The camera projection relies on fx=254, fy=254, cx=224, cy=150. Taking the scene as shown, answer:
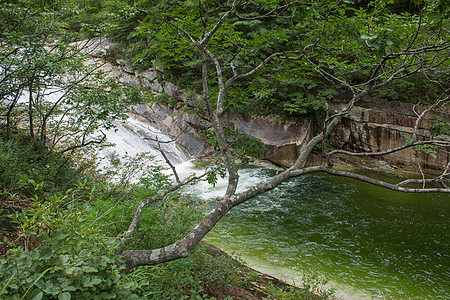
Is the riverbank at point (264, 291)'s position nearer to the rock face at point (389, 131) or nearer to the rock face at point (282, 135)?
the rock face at point (282, 135)

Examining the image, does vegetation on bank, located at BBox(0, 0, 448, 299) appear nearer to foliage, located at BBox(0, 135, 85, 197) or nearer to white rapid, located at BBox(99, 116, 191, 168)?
foliage, located at BBox(0, 135, 85, 197)

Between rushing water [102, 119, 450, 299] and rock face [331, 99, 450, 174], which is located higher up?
rock face [331, 99, 450, 174]

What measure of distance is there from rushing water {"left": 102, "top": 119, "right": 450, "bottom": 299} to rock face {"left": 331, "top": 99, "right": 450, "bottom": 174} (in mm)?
2005

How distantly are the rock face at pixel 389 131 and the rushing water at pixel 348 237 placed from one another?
6.58ft

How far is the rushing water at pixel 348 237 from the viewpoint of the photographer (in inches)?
199

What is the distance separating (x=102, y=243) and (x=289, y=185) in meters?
9.30

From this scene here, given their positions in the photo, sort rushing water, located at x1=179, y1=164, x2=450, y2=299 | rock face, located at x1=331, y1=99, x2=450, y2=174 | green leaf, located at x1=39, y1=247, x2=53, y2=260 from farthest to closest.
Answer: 1. rock face, located at x1=331, y1=99, x2=450, y2=174
2. rushing water, located at x1=179, y1=164, x2=450, y2=299
3. green leaf, located at x1=39, y1=247, x2=53, y2=260

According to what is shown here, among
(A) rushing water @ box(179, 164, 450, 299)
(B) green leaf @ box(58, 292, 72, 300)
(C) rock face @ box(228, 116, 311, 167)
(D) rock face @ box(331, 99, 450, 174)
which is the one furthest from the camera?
(C) rock face @ box(228, 116, 311, 167)

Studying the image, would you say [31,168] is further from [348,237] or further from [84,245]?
[348,237]

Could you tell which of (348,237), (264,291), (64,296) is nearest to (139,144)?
(348,237)

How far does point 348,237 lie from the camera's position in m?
6.54

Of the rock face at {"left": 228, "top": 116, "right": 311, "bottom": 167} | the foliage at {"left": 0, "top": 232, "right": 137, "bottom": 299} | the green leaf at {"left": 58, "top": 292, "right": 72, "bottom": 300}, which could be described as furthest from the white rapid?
the green leaf at {"left": 58, "top": 292, "right": 72, "bottom": 300}

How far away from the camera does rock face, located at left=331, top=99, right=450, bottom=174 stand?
33.9 feet

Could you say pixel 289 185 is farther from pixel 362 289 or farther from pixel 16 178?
pixel 16 178
